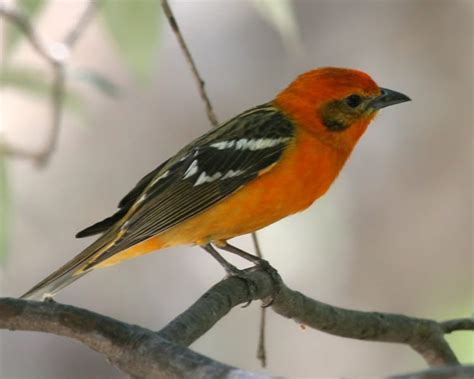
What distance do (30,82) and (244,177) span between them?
1031 mm

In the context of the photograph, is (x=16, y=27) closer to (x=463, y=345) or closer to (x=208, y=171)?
(x=208, y=171)

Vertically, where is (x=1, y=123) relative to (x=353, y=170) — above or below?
above

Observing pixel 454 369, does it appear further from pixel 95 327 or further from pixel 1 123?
pixel 1 123

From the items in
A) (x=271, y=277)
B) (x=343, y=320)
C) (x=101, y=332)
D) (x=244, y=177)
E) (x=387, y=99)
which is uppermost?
(x=387, y=99)

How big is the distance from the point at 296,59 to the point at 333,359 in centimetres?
253

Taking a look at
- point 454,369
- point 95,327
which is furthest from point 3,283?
point 454,369

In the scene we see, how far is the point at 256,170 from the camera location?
159 inches

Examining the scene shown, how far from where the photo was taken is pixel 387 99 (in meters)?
4.31

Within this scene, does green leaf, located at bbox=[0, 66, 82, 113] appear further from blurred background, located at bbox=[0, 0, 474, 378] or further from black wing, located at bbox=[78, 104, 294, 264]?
blurred background, located at bbox=[0, 0, 474, 378]

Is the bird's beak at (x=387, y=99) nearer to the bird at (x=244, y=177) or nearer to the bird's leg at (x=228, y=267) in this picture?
the bird at (x=244, y=177)

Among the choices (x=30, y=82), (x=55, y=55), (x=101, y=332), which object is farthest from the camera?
(x=55, y=55)

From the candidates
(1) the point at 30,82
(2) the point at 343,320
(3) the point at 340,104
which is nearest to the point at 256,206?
(2) the point at 343,320

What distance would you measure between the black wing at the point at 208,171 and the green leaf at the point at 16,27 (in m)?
0.88

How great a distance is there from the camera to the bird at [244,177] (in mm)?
3904
